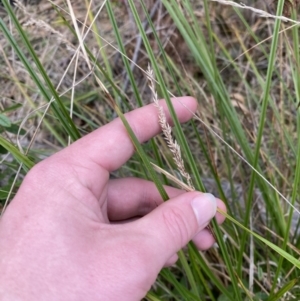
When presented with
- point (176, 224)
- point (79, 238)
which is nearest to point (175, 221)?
point (176, 224)

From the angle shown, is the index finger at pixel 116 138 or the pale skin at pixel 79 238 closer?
the pale skin at pixel 79 238

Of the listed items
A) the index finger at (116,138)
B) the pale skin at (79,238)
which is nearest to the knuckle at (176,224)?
the pale skin at (79,238)

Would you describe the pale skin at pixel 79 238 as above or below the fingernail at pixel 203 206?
above

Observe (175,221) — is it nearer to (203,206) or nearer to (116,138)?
(203,206)

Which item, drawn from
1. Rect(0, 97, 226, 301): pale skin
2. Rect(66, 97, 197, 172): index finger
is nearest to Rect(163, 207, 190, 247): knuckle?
Rect(0, 97, 226, 301): pale skin

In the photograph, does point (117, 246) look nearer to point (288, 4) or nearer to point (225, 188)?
point (288, 4)

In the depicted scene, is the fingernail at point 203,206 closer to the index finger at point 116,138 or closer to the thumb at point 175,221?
the thumb at point 175,221
